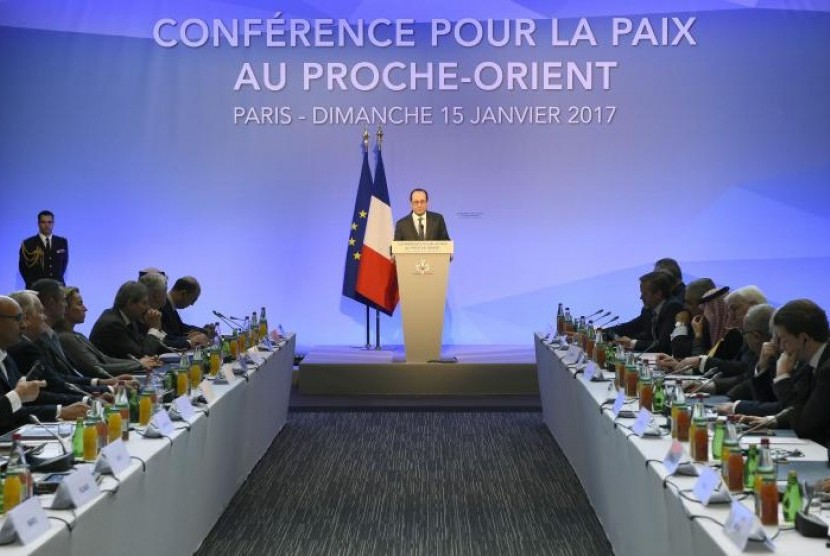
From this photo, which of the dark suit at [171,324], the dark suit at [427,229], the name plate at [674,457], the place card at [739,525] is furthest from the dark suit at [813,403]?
the dark suit at [427,229]

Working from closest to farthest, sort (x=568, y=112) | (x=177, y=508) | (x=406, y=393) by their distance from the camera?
(x=177, y=508) → (x=406, y=393) → (x=568, y=112)

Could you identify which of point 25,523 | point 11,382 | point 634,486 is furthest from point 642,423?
point 11,382

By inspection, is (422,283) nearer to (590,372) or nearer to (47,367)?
(590,372)

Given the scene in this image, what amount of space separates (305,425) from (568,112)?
14.4 ft

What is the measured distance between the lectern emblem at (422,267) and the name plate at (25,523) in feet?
19.9

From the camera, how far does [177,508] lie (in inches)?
172

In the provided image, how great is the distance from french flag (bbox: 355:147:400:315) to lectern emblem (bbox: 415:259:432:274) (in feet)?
4.79

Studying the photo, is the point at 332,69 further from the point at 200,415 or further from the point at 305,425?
the point at 200,415

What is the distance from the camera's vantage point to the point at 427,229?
948 centimetres

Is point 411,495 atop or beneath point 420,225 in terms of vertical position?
beneath

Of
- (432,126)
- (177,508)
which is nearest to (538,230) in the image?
(432,126)

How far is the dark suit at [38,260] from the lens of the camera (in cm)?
1059

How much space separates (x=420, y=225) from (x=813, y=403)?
18.4ft

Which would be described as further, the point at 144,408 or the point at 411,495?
the point at 411,495
